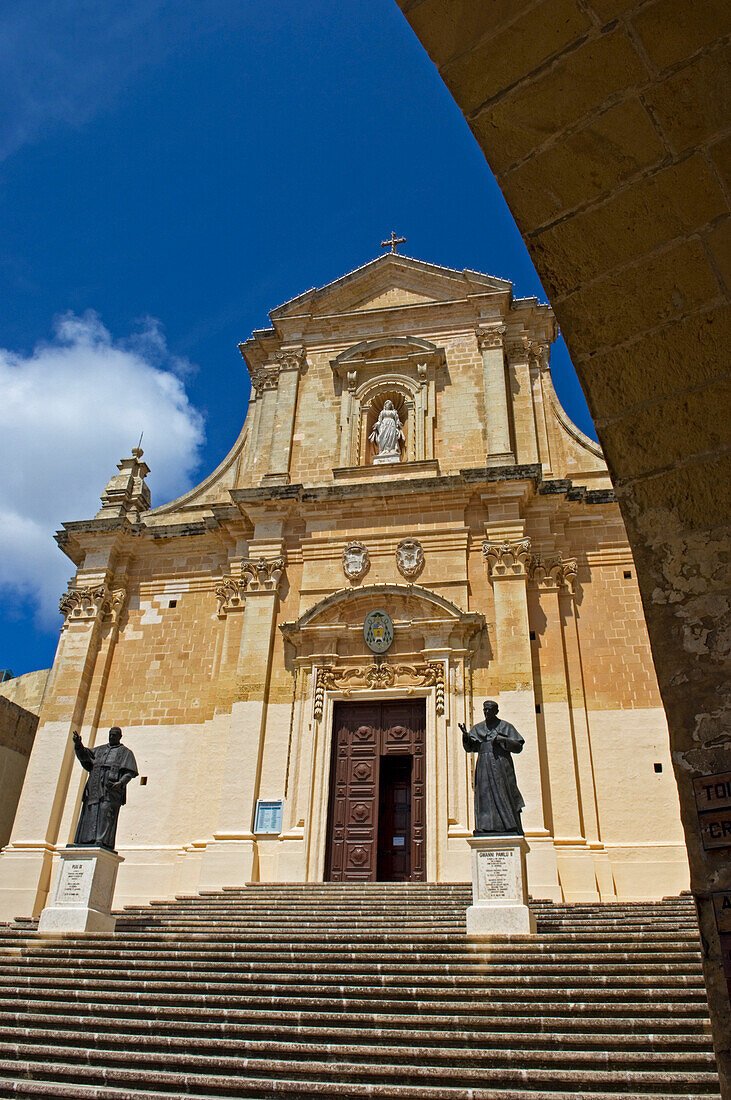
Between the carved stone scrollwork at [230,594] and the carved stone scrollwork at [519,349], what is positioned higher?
the carved stone scrollwork at [519,349]

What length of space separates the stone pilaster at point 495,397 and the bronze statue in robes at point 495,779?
7.31 m

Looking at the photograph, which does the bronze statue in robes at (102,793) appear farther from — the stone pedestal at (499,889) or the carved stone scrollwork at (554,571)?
the carved stone scrollwork at (554,571)

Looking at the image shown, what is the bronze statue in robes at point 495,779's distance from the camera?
9219 mm

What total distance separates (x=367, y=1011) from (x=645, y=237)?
623 cm

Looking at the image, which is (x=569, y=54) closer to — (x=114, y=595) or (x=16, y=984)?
(x=16, y=984)

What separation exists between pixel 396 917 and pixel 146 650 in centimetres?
854

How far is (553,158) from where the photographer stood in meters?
3.28

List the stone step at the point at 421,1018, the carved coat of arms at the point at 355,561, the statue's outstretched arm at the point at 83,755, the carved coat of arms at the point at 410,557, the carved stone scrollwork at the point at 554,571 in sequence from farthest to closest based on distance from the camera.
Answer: the carved coat of arms at the point at 355,561
the carved coat of arms at the point at 410,557
the carved stone scrollwork at the point at 554,571
the statue's outstretched arm at the point at 83,755
the stone step at the point at 421,1018

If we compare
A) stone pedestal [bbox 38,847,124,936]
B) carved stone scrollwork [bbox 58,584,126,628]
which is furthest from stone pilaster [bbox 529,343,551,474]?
stone pedestal [bbox 38,847,124,936]

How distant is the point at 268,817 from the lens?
45.3 feet

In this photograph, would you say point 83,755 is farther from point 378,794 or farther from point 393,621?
point 393,621

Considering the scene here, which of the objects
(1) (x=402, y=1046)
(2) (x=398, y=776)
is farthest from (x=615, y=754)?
(1) (x=402, y=1046)

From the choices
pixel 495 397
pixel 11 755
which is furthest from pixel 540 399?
pixel 11 755

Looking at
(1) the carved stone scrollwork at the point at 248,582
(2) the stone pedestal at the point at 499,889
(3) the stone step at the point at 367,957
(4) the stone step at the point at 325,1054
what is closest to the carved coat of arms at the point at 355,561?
(1) the carved stone scrollwork at the point at 248,582
